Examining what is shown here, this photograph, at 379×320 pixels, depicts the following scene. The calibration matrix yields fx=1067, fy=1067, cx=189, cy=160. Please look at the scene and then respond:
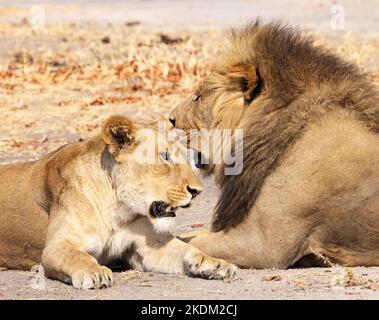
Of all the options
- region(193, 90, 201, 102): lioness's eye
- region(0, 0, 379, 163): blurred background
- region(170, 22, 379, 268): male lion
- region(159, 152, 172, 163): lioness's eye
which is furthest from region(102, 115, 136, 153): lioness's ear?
region(0, 0, 379, 163): blurred background

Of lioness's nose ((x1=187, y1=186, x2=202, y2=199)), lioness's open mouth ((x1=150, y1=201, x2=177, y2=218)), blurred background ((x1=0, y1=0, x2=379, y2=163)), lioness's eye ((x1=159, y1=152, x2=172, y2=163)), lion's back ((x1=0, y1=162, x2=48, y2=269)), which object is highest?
lioness's eye ((x1=159, y1=152, x2=172, y2=163))

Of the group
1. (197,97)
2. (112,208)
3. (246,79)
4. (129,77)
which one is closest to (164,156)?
(112,208)

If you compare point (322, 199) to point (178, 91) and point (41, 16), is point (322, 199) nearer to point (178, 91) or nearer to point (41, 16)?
point (178, 91)

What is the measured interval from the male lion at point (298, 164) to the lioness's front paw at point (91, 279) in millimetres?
770

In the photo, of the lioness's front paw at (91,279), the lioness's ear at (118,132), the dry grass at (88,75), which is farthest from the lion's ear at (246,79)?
the dry grass at (88,75)

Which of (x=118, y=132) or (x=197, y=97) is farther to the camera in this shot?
(x=197, y=97)

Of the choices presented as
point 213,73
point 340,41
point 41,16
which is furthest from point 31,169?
point 41,16

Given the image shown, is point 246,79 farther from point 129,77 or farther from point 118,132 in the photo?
point 129,77

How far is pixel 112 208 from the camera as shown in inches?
210

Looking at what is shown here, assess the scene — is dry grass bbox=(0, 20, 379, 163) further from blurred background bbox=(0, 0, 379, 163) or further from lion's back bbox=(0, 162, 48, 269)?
lion's back bbox=(0, 162, 48, 269)

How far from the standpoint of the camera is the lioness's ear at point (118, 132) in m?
5.20

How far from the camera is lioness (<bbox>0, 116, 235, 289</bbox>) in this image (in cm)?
515

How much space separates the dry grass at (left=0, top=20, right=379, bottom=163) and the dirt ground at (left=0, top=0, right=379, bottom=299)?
14mm

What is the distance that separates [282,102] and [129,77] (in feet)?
20.4
